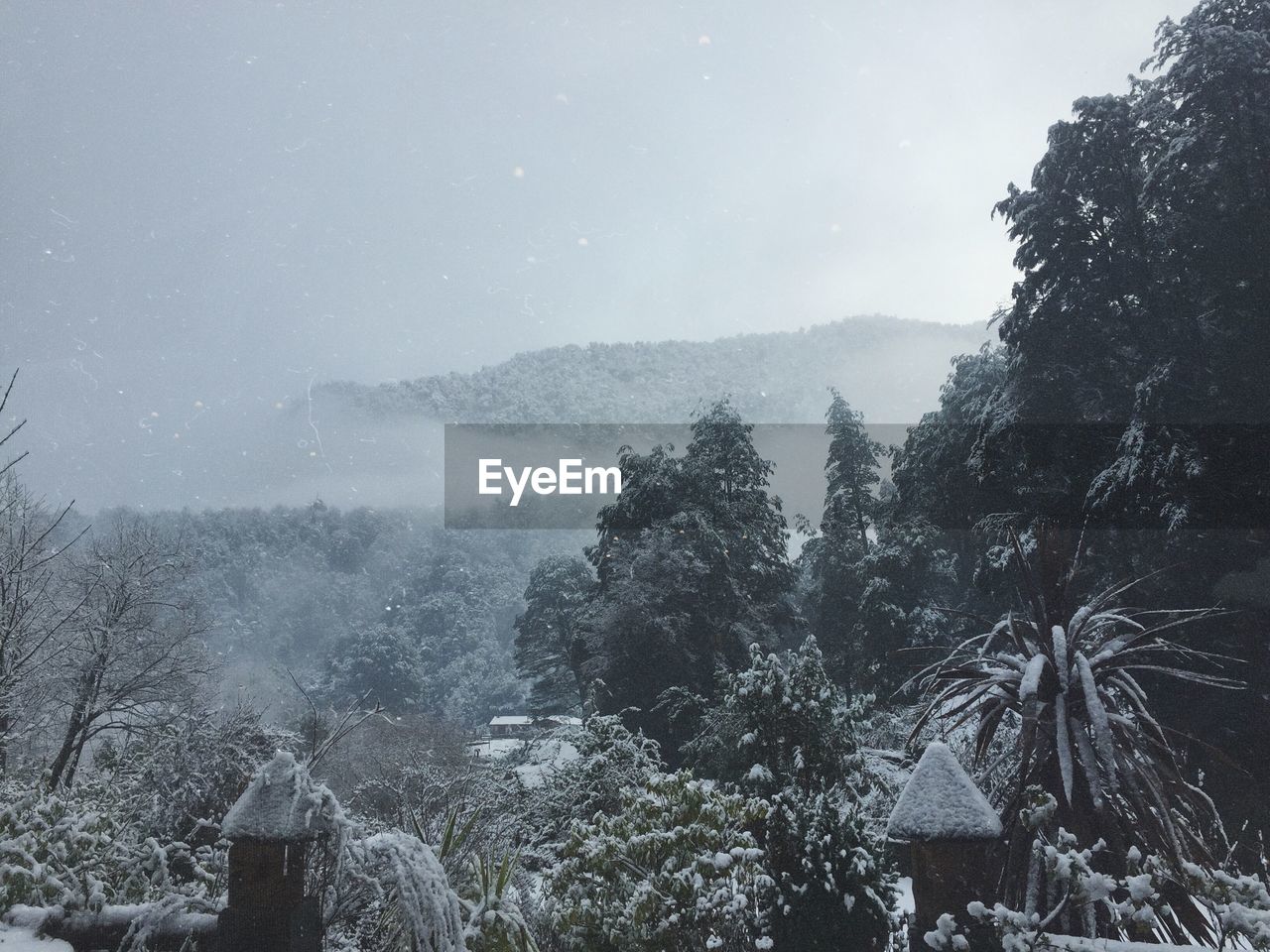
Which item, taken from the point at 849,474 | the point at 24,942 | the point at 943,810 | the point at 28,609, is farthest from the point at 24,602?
the point at 849,474

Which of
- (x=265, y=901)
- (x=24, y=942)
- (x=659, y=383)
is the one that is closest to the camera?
(x=265, y=901)

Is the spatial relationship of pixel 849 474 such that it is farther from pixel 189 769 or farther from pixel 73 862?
pixel 73 862

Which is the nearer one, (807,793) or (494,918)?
(494,918)

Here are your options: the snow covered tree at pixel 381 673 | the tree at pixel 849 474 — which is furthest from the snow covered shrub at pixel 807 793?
the snow covered tree at pixel 381 673

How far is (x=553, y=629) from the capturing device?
42406mm

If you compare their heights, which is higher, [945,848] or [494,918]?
[945,848]

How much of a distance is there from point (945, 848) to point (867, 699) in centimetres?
895

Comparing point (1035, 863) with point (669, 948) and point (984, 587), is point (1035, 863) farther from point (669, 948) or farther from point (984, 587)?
point (984, 587)

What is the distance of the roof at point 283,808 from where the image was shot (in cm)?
376

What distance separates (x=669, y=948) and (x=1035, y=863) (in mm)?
2978

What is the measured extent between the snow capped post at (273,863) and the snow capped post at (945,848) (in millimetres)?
3030

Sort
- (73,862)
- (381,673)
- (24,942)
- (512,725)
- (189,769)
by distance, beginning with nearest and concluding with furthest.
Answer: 1. (24,942)
2. (73,862)
3. (189,769)
4. (381,673)
5. (512,725)

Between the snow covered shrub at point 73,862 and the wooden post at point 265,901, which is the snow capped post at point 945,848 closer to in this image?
the wooden post at point 265,901

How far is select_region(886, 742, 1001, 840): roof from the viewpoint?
4512 mm
